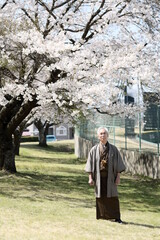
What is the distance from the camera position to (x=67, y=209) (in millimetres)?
10031

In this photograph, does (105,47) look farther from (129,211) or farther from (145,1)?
(129,211)

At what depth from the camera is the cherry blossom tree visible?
11812 millimetres

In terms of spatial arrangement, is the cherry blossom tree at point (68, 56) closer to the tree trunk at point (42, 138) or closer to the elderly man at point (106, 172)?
the elderly man at point (106, 172)

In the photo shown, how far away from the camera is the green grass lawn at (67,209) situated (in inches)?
274

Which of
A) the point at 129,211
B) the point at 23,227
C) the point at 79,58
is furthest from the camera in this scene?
the point at 79,58

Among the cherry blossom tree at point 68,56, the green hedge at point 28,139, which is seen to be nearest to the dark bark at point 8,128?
the cherry blossom tree at point 68,56

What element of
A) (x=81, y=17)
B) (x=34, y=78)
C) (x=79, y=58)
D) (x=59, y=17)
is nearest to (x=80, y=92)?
(x=79, y=58)

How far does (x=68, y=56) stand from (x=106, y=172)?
18.4 ft

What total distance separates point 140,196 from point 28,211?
16.2 feet

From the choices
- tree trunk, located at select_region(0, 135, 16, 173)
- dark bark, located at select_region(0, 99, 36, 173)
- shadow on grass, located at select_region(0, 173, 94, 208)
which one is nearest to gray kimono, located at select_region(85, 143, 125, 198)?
shadow on grass, located at select_region(0, 173, 94, 208)

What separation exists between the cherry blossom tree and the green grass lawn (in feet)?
8.07

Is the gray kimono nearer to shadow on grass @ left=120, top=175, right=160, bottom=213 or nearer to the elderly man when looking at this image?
the elderly man

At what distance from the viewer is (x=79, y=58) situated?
37.8ft

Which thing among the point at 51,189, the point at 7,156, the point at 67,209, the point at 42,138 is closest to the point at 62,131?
the point at 42,138
